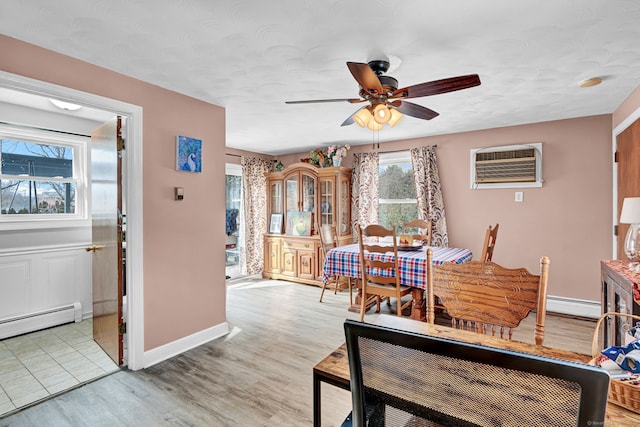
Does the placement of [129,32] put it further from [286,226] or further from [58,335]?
[286,226]

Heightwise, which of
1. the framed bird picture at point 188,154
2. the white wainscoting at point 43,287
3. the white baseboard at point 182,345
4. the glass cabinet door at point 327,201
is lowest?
the white baseboard at point 182,345

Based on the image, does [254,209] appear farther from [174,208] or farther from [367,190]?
[174,208]

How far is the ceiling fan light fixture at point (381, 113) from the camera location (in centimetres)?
225

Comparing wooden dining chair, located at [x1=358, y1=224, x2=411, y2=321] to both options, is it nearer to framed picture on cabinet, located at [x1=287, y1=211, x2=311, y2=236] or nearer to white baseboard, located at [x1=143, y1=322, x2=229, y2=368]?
white baseboard, located at [x1=143, y1=322, x2=229, y2=368]

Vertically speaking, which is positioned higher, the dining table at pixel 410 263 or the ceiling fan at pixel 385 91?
the ceiling fan at pixel 385 91

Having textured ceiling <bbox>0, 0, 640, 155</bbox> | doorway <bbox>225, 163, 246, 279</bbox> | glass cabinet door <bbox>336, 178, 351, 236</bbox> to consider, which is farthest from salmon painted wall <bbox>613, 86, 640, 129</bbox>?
doorway <bbox>225, 163, 246, 279</bbox>

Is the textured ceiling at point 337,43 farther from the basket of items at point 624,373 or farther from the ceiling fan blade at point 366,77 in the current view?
the basket of items at point 624,373

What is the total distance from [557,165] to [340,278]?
317 centimetres

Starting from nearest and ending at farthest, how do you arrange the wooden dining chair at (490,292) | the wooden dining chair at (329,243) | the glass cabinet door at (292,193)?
the wooden dining chair at (490,292) → the wooden dining chair at (329,243) → the glass cabinet door at (292,193)

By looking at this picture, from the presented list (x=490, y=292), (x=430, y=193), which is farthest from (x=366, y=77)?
(x=430, y=193)

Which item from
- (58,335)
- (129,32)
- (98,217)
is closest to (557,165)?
(129,32)

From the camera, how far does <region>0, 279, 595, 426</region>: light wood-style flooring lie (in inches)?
76.3

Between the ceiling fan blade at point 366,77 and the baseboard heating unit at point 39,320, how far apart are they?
151 inches

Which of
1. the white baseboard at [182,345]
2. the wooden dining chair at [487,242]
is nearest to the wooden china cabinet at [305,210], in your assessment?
the white baseboard at [182,345]
